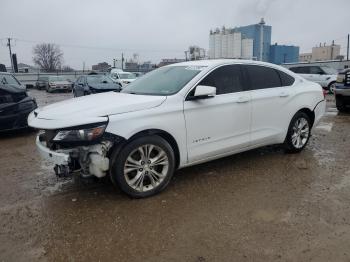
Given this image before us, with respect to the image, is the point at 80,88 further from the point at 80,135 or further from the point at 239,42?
the point at 239,42

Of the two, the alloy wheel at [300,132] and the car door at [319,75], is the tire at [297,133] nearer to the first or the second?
the alloy wheel at [300,132]

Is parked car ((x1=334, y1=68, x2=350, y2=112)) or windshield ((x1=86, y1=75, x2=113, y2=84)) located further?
windshield ((x1=86, y1=75, x2=113, y2=84))

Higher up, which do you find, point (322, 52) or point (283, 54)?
point (322, 52)

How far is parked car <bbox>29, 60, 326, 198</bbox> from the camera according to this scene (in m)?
3.76

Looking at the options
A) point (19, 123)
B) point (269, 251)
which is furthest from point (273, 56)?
point (269, 251)

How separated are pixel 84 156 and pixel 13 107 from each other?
4.83 metres

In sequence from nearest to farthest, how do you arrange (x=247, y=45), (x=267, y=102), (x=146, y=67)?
(x=267, y=102), (x=247, y=45), (x=146, y=67)

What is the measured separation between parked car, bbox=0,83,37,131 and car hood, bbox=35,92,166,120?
12.7ft

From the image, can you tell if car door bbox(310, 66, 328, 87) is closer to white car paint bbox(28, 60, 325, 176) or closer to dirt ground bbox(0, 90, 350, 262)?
white car paint bbox(28, 60, 325, 176)

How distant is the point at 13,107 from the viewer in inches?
305

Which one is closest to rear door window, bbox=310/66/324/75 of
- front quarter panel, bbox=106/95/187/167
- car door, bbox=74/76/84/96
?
car door, bbox=74/76/84/96

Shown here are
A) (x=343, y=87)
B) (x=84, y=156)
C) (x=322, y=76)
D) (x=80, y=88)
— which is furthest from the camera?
(x=322, y=76)

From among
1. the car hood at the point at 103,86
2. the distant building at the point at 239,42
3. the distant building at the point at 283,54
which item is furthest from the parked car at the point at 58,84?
the distant building at the point at 283,54

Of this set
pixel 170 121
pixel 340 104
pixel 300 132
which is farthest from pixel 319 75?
pixel 170 121
